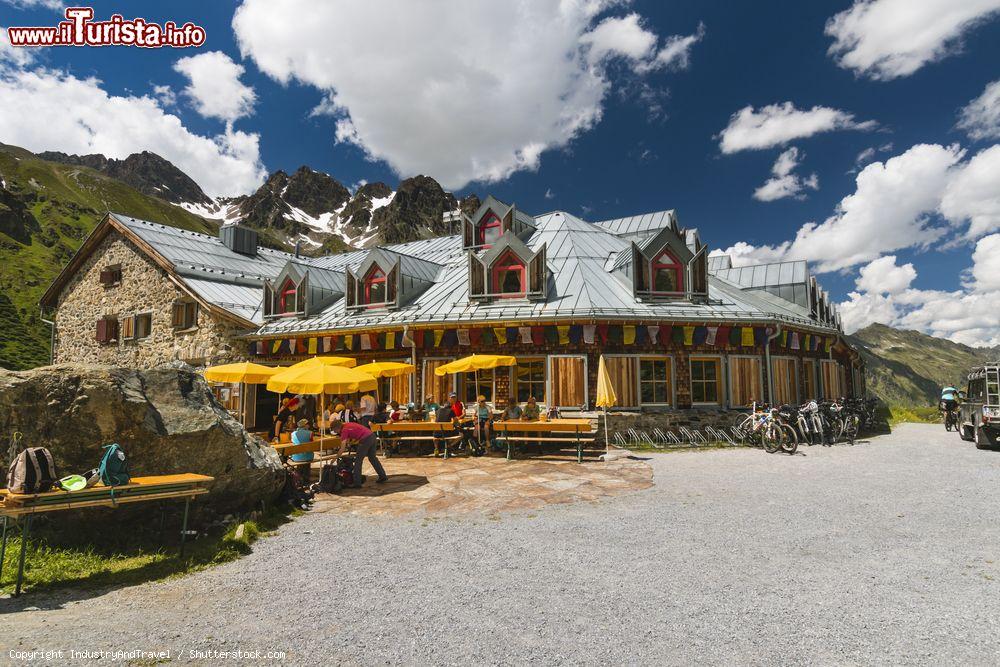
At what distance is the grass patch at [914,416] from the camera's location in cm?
2364

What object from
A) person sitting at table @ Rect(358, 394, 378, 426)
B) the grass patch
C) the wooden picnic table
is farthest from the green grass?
the grass patch

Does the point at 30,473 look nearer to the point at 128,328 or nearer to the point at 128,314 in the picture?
the point at 128,328

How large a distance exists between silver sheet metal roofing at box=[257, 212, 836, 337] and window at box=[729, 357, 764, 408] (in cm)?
148

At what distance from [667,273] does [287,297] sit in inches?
595

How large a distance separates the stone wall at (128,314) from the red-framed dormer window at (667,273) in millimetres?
16408

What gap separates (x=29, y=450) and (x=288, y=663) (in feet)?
11.5

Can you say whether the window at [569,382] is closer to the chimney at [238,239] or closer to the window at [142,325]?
the window at [142,325]

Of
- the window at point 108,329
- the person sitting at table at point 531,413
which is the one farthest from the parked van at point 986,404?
the window at point 108,329

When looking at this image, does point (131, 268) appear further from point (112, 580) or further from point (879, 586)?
point (879, 586)

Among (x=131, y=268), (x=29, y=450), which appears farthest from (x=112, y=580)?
(x=131, y=268)

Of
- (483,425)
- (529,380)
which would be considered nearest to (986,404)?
(529,380)

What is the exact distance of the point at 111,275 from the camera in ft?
78.5

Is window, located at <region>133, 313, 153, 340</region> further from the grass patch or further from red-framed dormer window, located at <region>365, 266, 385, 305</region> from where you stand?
the grass patch

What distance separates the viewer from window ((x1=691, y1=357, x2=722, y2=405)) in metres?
15.9
